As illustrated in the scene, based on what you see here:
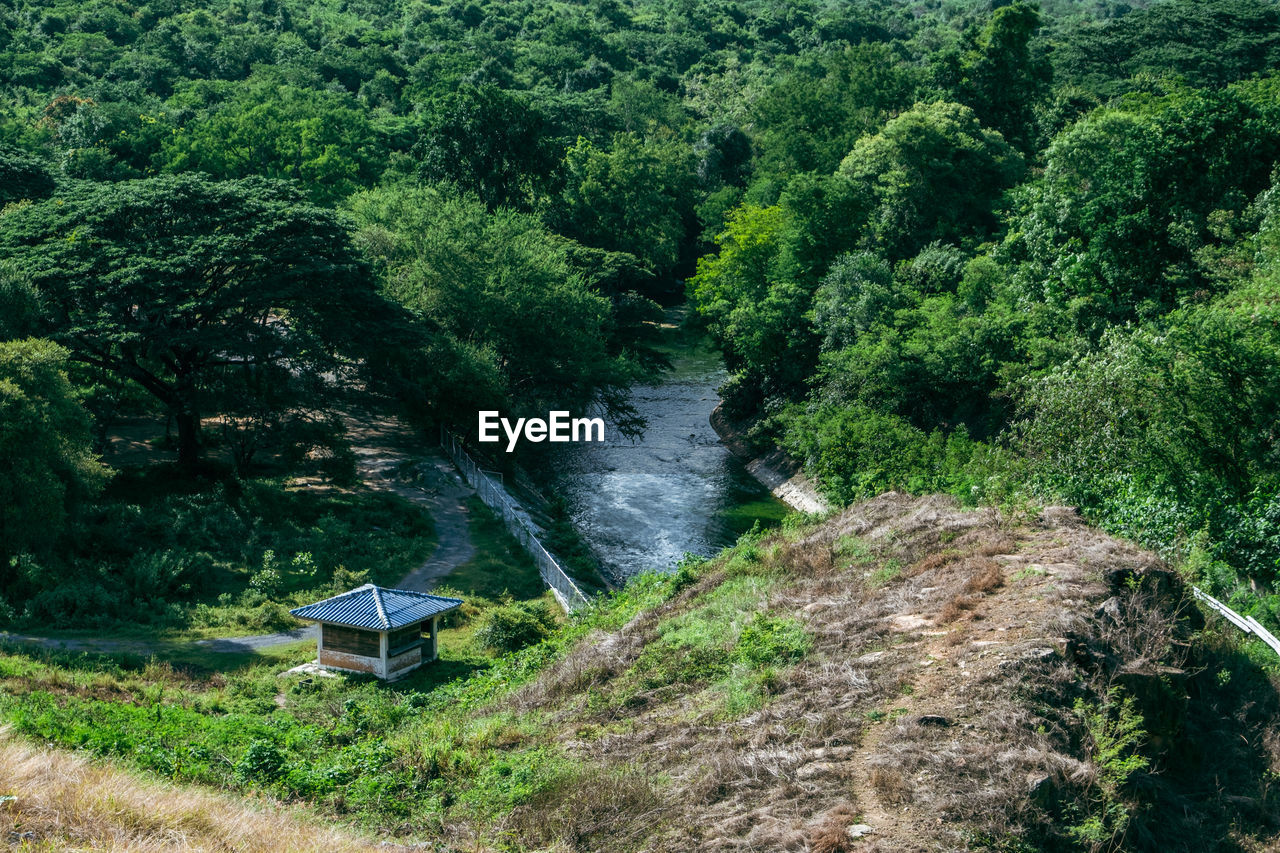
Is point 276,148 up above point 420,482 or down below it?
above

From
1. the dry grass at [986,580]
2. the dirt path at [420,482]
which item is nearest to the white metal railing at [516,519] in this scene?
the dirt path at [420,482]

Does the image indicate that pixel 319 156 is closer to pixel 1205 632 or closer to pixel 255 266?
pixel 255 266

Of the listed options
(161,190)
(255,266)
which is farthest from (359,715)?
(161,190)

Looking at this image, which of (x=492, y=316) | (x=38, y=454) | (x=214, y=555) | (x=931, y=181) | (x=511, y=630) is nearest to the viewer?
(x=38, y=454)

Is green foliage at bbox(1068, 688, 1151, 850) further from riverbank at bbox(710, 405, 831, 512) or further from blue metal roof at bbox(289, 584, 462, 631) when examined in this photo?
riverbank at bbox(710, 405, 831, 512)

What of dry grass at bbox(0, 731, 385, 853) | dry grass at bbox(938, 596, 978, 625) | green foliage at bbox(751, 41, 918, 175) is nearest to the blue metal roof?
dry grass at bbox(0, 731, 385, 853)

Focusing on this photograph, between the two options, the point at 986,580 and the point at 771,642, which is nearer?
the point at 986,580

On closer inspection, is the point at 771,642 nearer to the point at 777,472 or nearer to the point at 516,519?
the point at 516,519

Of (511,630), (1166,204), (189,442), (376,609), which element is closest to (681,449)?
(189,442)
